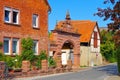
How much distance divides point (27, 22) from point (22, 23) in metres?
0.97

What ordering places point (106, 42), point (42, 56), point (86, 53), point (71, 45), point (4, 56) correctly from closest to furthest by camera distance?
point (4, 56) → point (42, 56) → point (71, 45) → point (86, 53) → point (106, 42)

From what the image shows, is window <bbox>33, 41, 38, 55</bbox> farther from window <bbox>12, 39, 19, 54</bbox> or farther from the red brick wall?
window <bbox>12, 39, 19, 54</bbox>

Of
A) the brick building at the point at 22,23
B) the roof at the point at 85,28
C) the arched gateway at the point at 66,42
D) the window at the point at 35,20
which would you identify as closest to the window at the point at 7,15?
the brick building at the point at 22,23

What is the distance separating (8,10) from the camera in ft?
114

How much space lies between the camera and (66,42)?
1866 inches

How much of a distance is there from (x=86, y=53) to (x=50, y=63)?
57.1ft

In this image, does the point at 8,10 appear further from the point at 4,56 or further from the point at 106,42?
the point at 106,42

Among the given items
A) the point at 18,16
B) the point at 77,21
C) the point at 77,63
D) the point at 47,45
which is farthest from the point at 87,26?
the point at 18,16

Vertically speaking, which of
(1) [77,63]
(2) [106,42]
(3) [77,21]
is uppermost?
(3) [77,21]

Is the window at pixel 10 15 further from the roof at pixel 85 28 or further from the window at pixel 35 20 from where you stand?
the roof at pixel 85 28

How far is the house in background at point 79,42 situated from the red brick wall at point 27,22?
2865mm

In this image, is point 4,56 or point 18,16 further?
point 18,16

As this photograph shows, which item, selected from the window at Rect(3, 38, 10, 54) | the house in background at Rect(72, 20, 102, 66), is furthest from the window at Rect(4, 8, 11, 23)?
the house in background at Rect(72, 20, 102, 66)

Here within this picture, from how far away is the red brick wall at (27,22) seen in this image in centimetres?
3381
